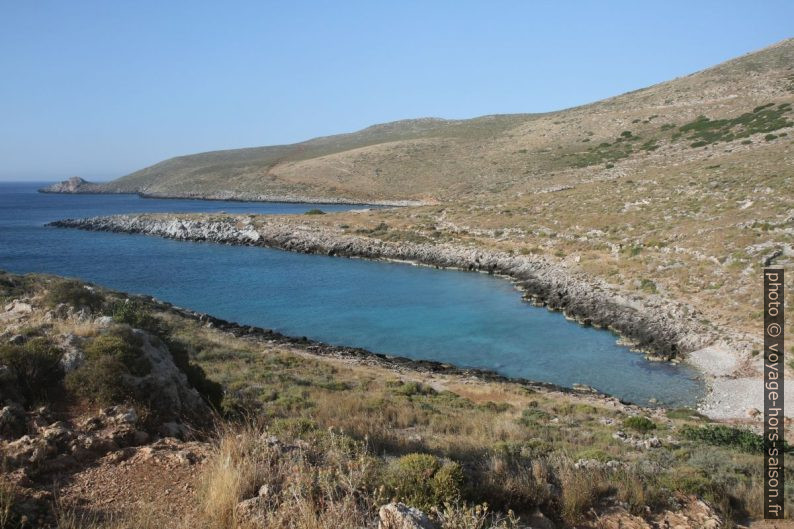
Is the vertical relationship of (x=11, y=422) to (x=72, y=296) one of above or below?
above

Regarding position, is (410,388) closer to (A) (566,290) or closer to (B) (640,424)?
(B) (640,424)

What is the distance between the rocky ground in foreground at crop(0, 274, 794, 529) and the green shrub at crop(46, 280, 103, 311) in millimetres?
9677

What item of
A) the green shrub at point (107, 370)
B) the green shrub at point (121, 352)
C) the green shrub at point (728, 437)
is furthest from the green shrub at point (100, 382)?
the green shrub at point (728, 437)

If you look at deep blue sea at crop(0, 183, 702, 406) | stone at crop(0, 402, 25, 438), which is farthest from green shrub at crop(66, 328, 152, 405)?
deep blue sea at crop(0, 183, 702, 406)

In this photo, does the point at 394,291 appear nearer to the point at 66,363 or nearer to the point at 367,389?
the point at 367,389

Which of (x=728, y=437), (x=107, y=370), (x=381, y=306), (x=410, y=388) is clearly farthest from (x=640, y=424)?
(x=381, y=306)

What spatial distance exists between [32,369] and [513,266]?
127 feet

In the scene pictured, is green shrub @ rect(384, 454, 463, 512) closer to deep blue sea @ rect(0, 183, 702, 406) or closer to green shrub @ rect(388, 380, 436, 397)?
green shrub @ rect(388, 380, 436, 397)

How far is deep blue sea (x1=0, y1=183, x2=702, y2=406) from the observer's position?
2430 cm

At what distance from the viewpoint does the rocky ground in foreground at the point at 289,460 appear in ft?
17.5

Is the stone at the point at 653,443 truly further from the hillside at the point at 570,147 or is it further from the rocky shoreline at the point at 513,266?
the hillside at the point at 570,147

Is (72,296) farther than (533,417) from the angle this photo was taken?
Yes

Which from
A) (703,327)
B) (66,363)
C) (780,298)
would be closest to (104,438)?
(66,363)

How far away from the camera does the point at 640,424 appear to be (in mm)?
15172
